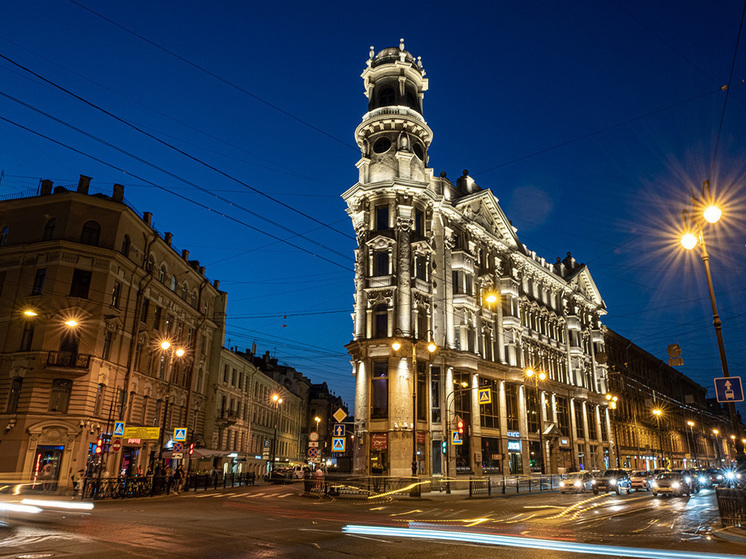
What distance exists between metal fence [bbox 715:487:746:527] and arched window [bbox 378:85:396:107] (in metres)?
37.1

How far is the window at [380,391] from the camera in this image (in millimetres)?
38031

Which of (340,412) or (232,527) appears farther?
(340,412)

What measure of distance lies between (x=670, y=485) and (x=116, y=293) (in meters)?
36.2

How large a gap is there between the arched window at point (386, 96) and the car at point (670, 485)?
3292 cm

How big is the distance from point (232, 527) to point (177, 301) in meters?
33.6

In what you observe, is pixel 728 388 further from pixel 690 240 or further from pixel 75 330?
pixel 75 330

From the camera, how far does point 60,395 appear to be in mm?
32594

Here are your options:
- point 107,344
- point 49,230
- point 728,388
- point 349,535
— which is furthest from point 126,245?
point 728,388

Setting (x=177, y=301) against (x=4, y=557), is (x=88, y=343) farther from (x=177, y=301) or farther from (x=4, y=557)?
(x=4, y=557)

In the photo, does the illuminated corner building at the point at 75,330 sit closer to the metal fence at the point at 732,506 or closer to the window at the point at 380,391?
the window at the point at 380,391

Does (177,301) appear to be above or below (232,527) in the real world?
above

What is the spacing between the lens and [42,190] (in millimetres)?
36938

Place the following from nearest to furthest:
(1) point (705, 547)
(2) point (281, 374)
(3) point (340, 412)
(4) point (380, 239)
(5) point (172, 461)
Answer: (1) point (705, 547) → (3) point (340, 412) → (4) point (380, 239) → (5) point (172, 461) → (2) point (281, 374)

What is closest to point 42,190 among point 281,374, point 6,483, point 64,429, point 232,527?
point 64,429
